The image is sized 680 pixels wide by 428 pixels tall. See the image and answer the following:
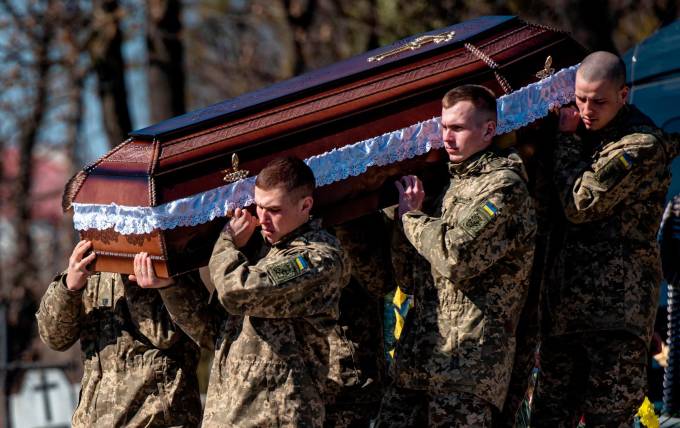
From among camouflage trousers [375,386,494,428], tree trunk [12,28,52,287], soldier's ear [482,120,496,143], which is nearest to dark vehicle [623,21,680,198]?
soldier's ear [482,120,496,143]

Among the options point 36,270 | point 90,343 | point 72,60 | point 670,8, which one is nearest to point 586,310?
point 90,343

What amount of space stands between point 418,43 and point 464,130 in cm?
98

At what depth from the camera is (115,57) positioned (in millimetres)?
13352

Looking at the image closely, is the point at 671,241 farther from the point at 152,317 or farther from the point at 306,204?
the point at 152,317

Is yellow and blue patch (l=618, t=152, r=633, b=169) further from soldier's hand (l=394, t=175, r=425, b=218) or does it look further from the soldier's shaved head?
soldier's hand (l=394, t=175, r=425, b=218)

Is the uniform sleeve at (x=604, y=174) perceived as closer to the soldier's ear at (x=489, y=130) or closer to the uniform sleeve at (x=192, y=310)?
the soldier's ear at (x=489, y=130)

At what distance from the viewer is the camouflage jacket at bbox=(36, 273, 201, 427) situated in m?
4.82

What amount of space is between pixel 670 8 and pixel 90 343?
8789 millimetres

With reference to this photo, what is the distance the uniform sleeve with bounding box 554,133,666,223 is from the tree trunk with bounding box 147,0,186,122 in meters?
8.69

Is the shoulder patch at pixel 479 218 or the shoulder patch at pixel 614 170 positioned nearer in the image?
the shoulder patch at pixel 479 218

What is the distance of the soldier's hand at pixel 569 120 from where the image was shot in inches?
185

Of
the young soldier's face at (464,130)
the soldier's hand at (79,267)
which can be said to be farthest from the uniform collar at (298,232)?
the soldier's hand at (79,267)

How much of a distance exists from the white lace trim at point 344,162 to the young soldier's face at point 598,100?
26cm

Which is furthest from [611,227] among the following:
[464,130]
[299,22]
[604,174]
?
[299,22]
